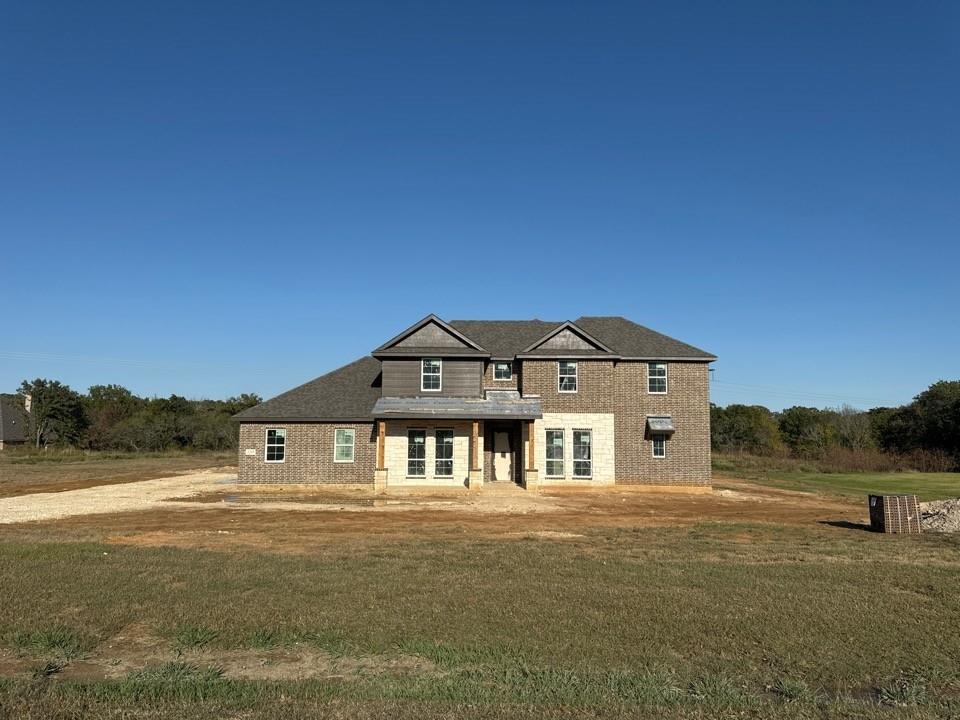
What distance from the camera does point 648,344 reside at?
98.9 feet

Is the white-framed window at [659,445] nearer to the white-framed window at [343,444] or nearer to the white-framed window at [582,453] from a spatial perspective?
the white-framed window at [582,453]

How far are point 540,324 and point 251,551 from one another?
22460 millimetres

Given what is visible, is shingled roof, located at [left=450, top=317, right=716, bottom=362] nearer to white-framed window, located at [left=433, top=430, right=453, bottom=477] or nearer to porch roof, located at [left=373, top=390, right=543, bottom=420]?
porch roof, located at [left=373, top=390, right=543, bottom=420]

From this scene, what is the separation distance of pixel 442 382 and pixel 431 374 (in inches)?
24.1

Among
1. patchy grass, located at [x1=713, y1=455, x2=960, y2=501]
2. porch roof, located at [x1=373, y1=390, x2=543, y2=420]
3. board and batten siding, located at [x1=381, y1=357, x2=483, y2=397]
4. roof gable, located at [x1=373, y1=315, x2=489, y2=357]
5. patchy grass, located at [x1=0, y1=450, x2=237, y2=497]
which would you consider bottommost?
patchy grass, located at [x1=713, y1=455, x2=960, y2=501]

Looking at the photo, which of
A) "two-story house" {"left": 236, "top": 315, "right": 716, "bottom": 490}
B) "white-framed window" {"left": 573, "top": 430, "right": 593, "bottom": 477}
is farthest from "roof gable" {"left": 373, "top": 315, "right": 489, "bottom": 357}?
"white-framed window" {"left": 573, "top": 430, "right": 593, "bottom": 477}

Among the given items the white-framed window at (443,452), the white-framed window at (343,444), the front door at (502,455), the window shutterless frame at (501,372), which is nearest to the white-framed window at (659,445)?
the front door at (502,455)

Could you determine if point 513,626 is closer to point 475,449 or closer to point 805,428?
point 475,449

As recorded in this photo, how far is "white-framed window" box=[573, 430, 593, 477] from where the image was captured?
93.5 ft

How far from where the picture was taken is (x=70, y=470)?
136 ft

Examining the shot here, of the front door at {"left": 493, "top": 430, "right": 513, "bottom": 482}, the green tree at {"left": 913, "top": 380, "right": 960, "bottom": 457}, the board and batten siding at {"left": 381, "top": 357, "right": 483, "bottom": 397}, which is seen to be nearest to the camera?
the board and batten siding at {"left": 381, "top": 357, "right": 483, "bottom": 397}

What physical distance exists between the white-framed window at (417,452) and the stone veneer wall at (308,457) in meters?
1.51

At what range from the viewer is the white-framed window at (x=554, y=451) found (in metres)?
28.6

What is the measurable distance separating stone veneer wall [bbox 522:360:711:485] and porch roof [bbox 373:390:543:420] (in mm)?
1532
